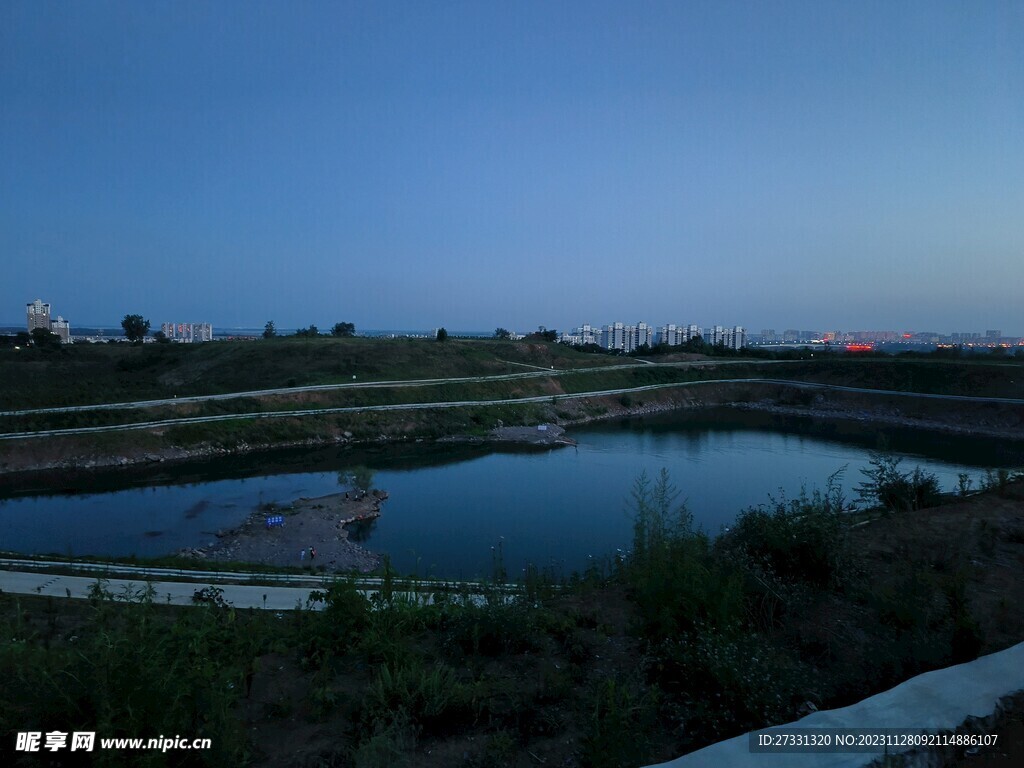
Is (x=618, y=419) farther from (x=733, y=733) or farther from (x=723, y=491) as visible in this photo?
(x=733, y=733)

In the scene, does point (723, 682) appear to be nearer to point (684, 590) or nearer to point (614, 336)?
point (684, 590)

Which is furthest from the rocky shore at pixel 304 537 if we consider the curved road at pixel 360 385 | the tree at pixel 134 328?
the tree at pixel 134 328

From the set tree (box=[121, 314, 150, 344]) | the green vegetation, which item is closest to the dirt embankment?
the green vegetation

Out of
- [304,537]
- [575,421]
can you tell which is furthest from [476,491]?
[575,421]

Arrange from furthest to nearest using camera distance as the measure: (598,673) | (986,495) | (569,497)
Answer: (569,497), (986,495), (598,673)

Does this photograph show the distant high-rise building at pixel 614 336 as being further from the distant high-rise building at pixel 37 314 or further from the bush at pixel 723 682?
the bush at pixel 723 682

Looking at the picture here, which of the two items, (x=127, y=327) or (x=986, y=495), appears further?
(x=127, y=327)

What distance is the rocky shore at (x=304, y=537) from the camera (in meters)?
12.9

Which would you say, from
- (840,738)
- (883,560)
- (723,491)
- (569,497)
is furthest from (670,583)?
(723,491)

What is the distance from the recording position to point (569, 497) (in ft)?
61.0

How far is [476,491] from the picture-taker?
19.8 metres

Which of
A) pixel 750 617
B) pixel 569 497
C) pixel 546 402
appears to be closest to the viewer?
pixel 750 617

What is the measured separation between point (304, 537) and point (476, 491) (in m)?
6.55

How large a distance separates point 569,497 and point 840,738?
16110 mm
